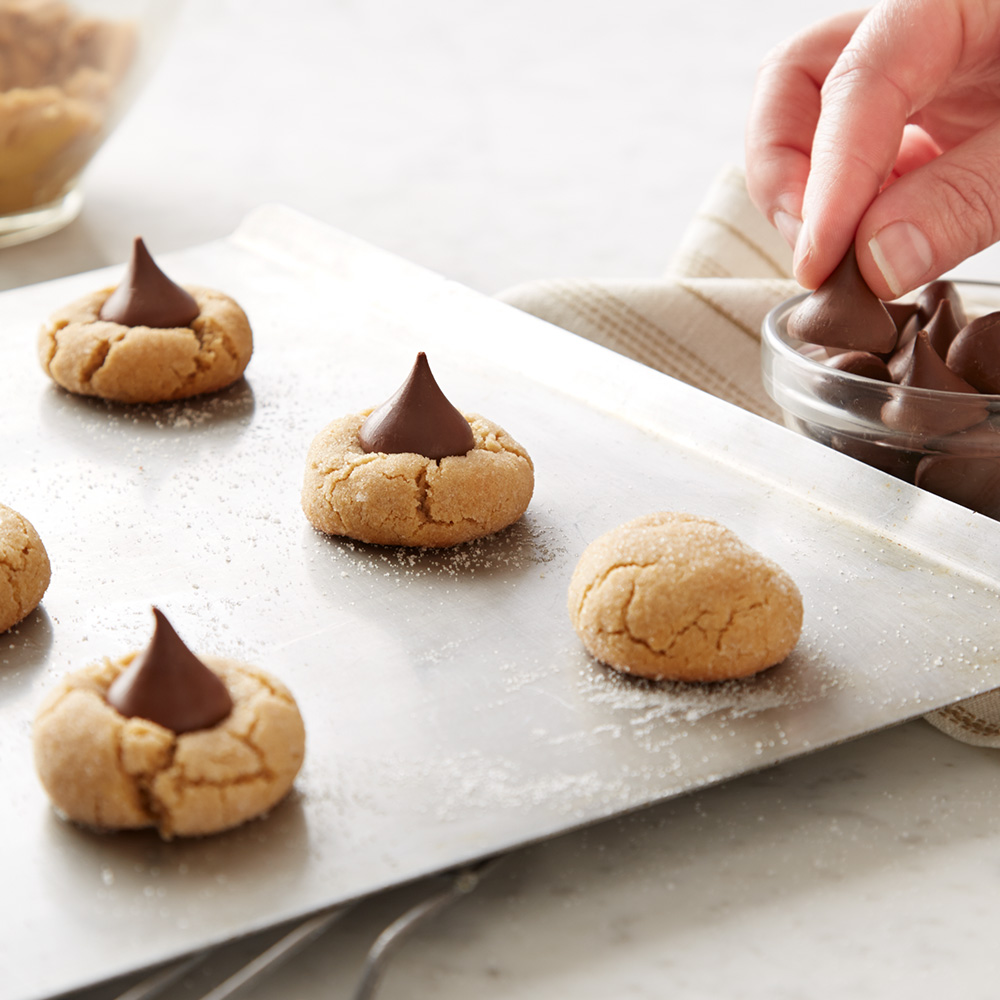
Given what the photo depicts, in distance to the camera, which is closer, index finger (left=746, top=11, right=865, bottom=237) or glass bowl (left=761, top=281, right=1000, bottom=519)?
glass bowl (left=761, top=281, right=1000, bottom=519)

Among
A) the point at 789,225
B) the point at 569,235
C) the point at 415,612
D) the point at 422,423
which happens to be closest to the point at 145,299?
the point at 422,423

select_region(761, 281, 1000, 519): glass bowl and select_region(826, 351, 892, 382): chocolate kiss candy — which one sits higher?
select_region(826, 351, 892, 382): chocolate kiss candy

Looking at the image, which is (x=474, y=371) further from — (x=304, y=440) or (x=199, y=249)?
(x=199, y=249)

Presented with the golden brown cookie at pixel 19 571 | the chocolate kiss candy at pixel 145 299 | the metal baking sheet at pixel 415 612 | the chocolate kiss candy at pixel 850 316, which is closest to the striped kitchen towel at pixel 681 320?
the metal baking sheet at pixel 415 612

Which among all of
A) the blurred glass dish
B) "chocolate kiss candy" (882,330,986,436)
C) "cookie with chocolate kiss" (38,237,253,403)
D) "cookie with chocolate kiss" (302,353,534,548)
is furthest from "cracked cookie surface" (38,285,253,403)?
"chocolate kiss candy" (882,330,986,436)

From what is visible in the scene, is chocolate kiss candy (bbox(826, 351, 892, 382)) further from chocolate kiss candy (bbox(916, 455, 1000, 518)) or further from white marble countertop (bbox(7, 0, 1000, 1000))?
white marble countertop (bbox(7, 0, 1000, 1000))

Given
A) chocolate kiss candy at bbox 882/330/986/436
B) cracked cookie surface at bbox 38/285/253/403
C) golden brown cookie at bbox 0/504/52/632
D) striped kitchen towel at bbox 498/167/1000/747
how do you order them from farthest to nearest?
striped kitchen towel at bbox 498/167/1000/747
cracked cookie surface at bbox 38/285/253/403
chocolate kiss candy at bbox 882/330/986/436
golden brown cookie at bbox 0/504/52/632

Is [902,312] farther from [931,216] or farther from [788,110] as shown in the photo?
[788,110]

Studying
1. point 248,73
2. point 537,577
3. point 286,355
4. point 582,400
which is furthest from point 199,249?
point 248,73
